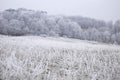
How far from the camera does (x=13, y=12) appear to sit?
35.8 m

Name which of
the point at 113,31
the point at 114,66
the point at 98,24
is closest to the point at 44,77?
the point at 114,66

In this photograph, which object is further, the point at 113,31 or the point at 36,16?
the point at 113,31

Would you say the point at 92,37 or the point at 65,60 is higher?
the point at 65,60

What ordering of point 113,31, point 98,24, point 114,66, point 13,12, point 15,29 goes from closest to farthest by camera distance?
point 114,66
point 15,29
point 13,12
point 113,31
point 98,24

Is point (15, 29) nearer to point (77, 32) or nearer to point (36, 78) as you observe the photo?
point (77, 32)

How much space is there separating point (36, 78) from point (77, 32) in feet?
113

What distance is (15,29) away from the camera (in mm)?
30188

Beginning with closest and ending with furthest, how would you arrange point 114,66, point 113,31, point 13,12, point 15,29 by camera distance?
point 114,66 → point 15,29 → point 13,12 → point 113,31

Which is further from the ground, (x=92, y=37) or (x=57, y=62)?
(x=57, y=62)

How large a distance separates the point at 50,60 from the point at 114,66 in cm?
150

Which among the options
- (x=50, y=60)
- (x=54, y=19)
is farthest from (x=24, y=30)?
(x=50, y=60)

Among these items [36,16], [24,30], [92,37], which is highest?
[36,16]

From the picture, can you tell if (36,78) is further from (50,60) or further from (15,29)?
(15,29)

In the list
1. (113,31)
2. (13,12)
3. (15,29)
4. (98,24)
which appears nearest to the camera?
(15,29)
